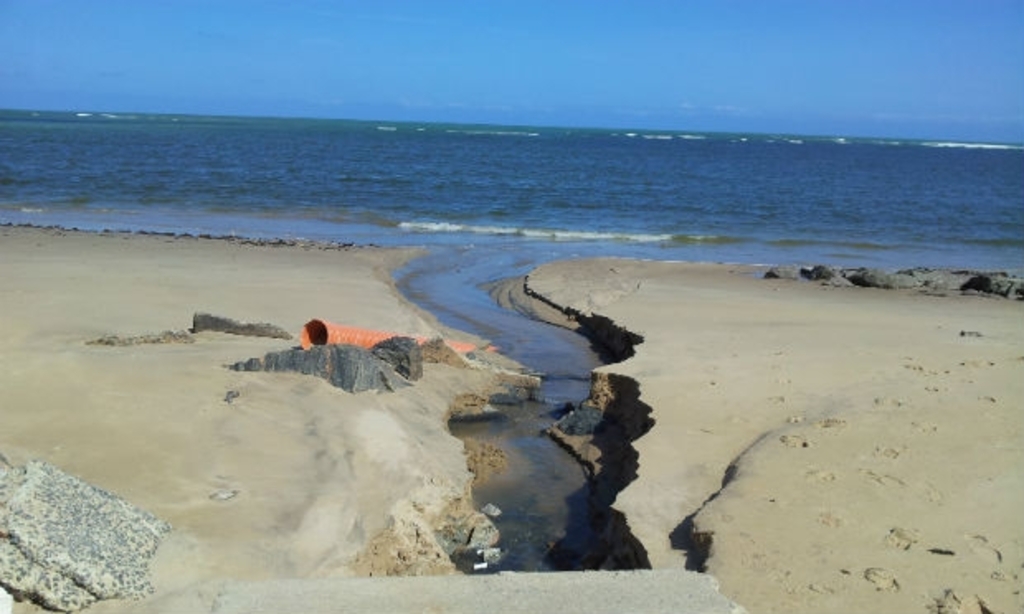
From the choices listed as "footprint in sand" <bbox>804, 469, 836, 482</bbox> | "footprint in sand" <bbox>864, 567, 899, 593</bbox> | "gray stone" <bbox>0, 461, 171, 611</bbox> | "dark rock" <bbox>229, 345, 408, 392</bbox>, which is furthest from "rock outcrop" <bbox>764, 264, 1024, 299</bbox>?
"gray stone" <bbox>0, 461, 171, 611</bbox>

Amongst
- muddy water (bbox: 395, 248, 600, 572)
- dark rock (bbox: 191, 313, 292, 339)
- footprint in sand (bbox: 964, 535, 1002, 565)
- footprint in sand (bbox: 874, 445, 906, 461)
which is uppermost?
footprint in sand (bbox: 874, 445, 906, 461)

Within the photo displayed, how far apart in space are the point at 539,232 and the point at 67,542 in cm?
1976

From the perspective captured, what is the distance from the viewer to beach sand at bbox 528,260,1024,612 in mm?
4906

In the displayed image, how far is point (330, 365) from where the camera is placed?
8.06 m

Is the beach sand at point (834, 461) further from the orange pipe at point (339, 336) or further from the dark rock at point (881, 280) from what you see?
the dark rock at point (881, 280)

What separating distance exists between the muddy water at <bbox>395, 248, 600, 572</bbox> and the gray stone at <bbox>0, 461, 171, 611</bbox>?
2208 millimetres

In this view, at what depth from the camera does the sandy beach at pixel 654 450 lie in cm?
502

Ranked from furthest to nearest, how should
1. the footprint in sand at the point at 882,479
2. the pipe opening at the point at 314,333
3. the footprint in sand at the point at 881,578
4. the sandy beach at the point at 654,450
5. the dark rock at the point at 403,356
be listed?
the pipe opening at the point at 314,333, the dark rock at the point at 403,356, the footprint in sand at the point at 882,479, the sandy beach at the point at 654,450, the footprint in sand at the point at 881,578

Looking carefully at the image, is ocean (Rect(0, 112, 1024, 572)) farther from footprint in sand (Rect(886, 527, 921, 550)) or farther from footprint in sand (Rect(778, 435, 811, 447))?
footprint in sand (Rect(886, 527, 921, 550))

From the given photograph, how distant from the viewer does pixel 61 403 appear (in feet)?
22.6

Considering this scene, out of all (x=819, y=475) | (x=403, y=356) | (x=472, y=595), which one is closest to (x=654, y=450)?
(x=819, y=475)

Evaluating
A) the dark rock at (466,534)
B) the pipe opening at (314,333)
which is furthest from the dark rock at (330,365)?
the dark rock at (466,534)

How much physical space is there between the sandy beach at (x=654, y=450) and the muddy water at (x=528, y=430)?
46 cm

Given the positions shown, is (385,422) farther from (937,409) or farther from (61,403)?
(937,409)
